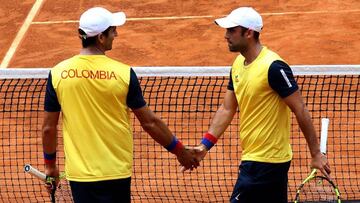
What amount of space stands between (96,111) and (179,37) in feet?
32.7

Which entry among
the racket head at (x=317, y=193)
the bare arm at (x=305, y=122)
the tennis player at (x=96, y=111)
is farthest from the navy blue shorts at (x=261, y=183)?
the racket head at (x=317, y=193)

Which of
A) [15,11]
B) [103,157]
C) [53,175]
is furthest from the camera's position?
[15,11]

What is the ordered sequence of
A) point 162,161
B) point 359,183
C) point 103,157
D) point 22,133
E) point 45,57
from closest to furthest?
point 103,157 < point 359,183 < point 162,161 < point 22,133 < point 45,57

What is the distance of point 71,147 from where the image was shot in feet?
16.7

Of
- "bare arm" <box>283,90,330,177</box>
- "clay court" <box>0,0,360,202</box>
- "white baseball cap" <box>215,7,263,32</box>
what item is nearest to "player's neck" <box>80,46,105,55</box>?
"white baseball cap" <box>215,7,263,32</box>

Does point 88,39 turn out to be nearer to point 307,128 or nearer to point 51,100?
point 51,100

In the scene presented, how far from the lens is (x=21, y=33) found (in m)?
15.8

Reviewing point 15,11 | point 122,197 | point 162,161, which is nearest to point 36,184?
point 162,161

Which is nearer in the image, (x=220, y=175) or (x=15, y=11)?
(x=220, y=175)

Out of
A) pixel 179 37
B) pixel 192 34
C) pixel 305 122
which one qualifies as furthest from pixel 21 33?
pixel 305 122

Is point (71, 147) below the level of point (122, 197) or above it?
above

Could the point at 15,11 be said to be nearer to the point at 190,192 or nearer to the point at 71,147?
the point at 190,192

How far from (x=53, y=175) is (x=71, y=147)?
392 millimetres

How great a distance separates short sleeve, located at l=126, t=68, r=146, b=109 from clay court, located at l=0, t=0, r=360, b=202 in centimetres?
425
